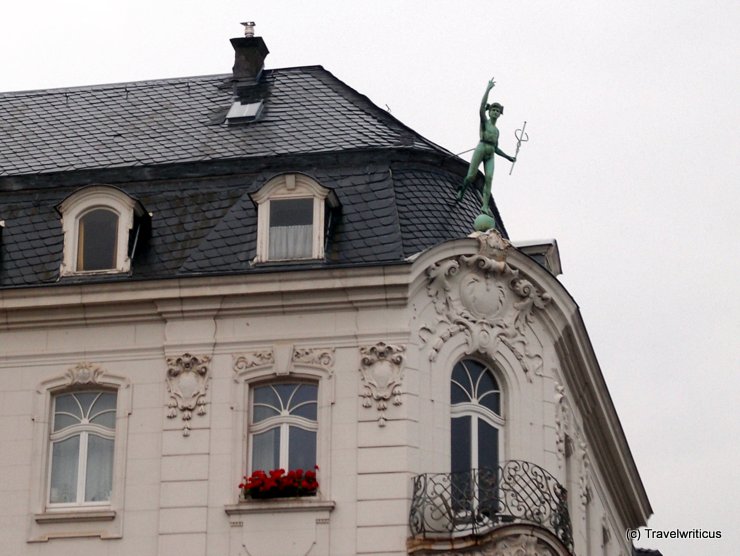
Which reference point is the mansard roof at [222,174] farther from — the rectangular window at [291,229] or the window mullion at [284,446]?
the window mullion at [284,446]

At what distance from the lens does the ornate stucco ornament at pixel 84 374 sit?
106ft

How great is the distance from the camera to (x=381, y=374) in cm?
3127

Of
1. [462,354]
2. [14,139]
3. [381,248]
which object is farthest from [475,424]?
[14,139]

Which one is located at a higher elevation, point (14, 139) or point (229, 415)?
point (14, 139)

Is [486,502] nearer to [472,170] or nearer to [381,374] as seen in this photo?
[381,374]

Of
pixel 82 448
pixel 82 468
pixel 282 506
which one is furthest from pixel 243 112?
pixel 282 506

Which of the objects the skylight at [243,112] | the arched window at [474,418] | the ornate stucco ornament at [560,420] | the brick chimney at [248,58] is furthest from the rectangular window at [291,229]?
the brick chimney at [248,58]

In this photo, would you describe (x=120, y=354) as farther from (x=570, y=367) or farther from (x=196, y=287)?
(x=570, y=367)

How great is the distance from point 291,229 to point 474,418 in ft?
14.5

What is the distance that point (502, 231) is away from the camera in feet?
117

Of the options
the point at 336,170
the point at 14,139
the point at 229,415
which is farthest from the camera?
the point at 14,139

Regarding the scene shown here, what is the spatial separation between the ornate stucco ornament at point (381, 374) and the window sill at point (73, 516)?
446 centimetres

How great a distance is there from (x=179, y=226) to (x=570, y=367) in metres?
7.27

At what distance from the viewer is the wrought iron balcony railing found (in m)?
30.2
